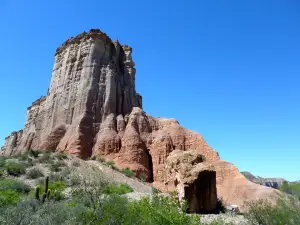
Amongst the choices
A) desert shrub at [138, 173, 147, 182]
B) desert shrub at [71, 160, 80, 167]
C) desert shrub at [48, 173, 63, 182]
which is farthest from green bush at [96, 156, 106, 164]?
desert shrub at [48, 173, 63, 182]

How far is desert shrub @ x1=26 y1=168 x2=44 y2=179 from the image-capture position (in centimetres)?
2402

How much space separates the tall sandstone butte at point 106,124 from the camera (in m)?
32.8

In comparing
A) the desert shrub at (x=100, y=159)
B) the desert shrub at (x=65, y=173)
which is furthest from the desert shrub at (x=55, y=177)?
the desert shrub at (x=100, y=159)

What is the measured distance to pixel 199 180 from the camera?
18781 mm

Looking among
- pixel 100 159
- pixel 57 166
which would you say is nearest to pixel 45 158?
pixel 57 166

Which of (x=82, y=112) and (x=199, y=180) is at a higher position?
(x=82, y=112)

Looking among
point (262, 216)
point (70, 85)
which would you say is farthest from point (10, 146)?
point (262, 216)

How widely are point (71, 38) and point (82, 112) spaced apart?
44.9ft

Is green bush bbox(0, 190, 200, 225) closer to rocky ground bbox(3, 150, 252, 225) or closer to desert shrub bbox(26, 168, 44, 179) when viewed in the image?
rocky ground bbox(3, 150, 252, 225)

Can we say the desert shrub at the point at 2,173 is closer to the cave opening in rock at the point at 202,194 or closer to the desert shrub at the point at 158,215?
the cave opening in rock at the point at 202,194

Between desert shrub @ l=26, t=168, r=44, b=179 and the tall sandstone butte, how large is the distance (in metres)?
7.83

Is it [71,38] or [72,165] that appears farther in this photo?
[71,38]

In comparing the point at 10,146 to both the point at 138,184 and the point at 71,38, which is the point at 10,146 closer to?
the point at 71,38

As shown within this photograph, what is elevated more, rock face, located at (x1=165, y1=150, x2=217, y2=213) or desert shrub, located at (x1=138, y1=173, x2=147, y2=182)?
desert shrub, located at (x1=138, y1=173, x2=147, y2=182)
